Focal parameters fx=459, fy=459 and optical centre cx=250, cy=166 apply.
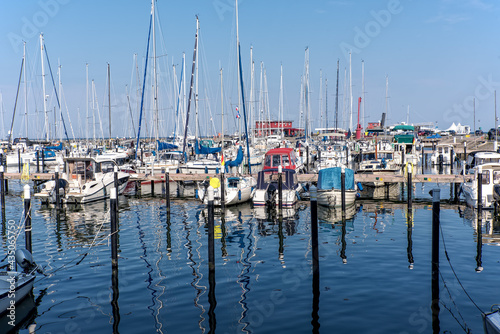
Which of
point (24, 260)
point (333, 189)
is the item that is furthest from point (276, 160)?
point (24, 260)

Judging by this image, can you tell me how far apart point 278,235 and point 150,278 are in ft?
23.6

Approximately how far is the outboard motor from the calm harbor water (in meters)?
0.85

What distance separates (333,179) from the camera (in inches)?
1006

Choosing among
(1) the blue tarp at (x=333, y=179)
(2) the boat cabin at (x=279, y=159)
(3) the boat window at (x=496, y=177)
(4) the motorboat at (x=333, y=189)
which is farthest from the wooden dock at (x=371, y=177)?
(4) the motorboat at (x=333, y=189)

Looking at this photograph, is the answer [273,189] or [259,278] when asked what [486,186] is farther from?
[259,278]

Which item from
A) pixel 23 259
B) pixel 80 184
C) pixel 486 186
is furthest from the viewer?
pixel 80 184

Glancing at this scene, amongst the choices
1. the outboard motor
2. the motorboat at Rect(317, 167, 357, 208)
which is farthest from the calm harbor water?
the motorboat at Rect(317, 167, 357, 208)

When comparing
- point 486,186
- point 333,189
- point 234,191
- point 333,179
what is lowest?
point 234,191

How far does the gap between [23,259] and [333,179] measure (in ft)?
56.2

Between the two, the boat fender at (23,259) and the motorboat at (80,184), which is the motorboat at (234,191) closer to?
the motorboat at (80,184)

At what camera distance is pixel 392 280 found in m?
13.6

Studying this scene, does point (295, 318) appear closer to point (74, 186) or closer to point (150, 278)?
point (150, 278)

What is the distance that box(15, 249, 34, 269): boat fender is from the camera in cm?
1229

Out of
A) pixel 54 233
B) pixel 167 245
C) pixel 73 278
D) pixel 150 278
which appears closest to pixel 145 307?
pixel 150 278
